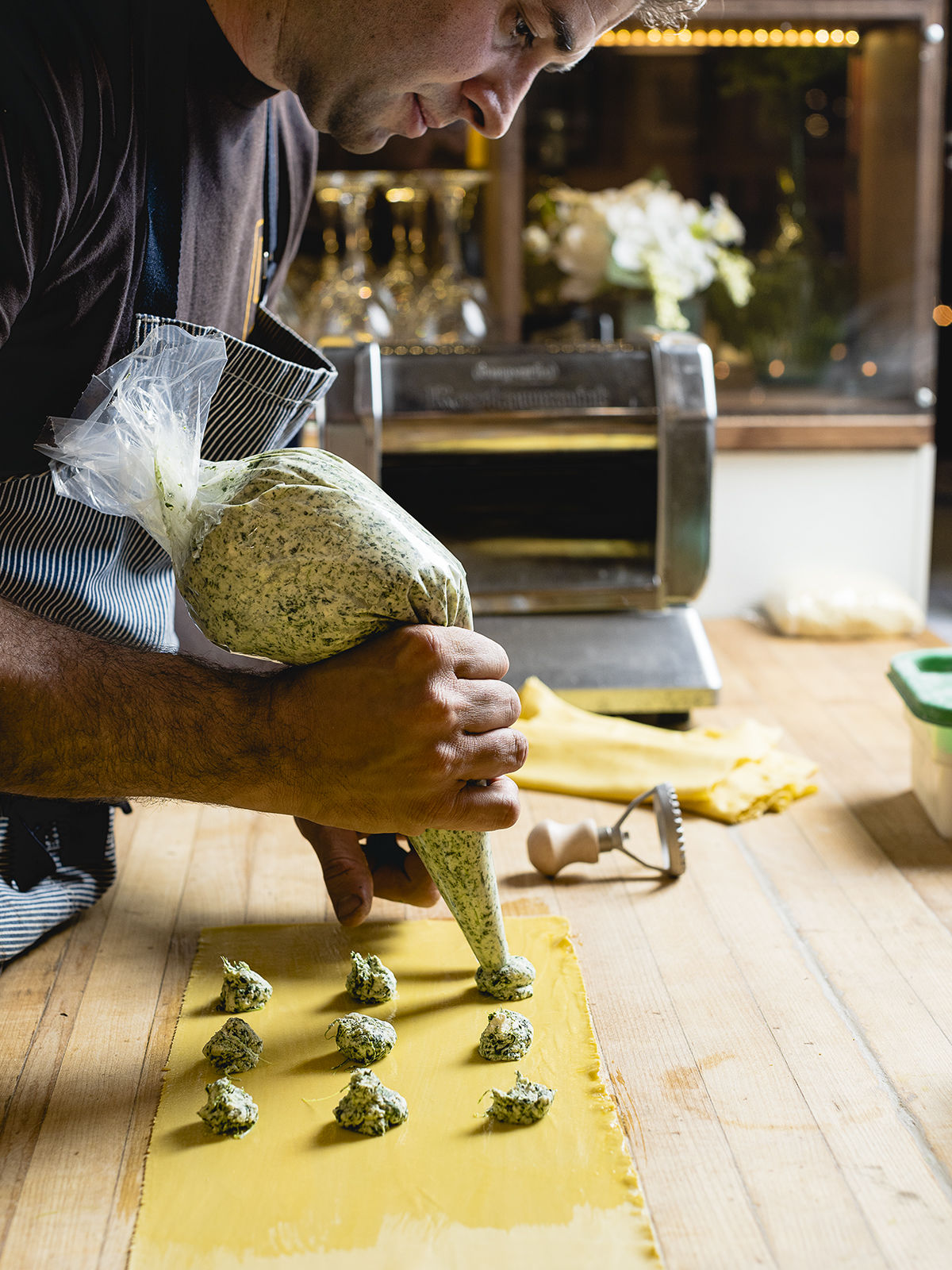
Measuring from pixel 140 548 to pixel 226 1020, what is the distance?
0.48 m

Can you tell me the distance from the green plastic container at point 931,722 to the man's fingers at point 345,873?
0.67 metres

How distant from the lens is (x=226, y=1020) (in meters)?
1.09

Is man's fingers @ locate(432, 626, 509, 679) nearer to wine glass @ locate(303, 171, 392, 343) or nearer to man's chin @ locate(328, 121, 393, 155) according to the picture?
man's chin @ locate(328, 121, 393, 155)

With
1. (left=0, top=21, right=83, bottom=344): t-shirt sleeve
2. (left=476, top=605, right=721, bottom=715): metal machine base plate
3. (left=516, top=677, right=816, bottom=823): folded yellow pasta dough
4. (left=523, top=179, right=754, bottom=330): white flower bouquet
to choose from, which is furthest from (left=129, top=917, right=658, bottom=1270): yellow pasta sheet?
(left=523, top=179, right=754, bottom=330): white flower bouquet

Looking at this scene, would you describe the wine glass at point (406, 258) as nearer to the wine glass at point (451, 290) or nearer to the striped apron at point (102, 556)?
the wine glass at point (451, 290)

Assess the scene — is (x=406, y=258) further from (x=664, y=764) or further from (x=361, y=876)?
(x=361, y=876)

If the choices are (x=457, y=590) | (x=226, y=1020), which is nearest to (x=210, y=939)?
(x=226, y=1020)

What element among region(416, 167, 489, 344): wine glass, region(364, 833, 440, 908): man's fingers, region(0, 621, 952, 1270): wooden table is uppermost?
region(416, 167, 489, 344): wine glass

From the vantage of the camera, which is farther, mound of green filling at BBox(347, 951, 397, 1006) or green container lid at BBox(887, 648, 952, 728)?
green container lid at BBox(887, 648, 952, 728)

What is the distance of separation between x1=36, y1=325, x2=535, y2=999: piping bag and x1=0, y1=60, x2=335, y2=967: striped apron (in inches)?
3.8

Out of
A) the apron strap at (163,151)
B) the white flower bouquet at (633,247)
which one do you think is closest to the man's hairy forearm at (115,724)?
the apron strap at (163,151)

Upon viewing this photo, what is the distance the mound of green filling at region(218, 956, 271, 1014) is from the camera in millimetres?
1105

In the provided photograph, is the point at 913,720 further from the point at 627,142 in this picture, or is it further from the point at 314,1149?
the point at 627,142

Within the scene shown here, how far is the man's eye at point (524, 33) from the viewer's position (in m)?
1.11
